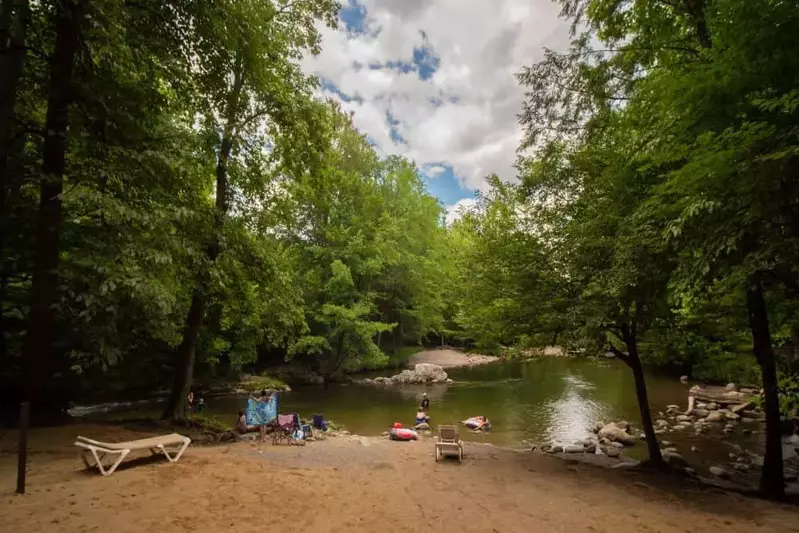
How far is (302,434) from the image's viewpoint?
41.7 ft

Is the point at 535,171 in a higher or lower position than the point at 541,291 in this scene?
higher

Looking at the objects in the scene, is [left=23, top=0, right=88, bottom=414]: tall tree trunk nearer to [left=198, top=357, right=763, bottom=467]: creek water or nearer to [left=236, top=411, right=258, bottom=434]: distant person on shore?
[left=236, top=411, right=258, bottom=434]: distant person on shore

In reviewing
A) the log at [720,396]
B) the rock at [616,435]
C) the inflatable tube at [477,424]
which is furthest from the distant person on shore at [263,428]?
the log at [720,396]

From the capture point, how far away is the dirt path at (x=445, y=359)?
135ft

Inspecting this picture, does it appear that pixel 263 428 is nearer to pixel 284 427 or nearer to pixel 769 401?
pixel 284 427

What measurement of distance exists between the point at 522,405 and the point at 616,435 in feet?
23.7

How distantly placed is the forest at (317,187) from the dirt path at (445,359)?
27475mm

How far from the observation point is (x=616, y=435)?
611 inches

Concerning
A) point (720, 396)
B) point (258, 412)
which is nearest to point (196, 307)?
point (258, 412)

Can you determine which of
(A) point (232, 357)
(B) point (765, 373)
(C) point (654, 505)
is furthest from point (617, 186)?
(A) point (232, 357)

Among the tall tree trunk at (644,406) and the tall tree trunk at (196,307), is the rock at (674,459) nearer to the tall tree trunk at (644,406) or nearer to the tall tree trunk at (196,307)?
the tall tree trunk at (644,406)

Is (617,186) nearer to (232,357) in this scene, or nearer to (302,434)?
(302,434)

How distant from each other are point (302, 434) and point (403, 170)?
31.2m

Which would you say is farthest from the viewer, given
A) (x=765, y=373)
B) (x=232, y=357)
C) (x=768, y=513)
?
(x=232, y=357)
